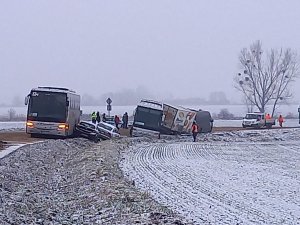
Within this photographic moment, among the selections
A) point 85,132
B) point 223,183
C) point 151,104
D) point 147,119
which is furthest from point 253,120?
point 223,183

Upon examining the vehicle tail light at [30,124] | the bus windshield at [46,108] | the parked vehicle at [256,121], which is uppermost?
the bus windshield at [46,108]

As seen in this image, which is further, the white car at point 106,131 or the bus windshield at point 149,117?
the bus windshield at point 149,117

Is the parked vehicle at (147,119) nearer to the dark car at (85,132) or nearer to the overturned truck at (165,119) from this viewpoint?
the overturned truck at (165,119)

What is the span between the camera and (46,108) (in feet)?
144

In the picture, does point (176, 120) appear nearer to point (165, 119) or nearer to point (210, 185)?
point (165, 119)

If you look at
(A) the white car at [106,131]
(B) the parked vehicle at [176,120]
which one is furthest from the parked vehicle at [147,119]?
(A) the white car at [106,131]

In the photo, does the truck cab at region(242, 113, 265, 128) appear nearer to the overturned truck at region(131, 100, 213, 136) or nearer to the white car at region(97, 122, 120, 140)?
the overturned truck at region(131, 100, 213, 136)

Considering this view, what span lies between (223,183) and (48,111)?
74.6 ft

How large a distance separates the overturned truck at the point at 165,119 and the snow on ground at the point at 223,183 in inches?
568

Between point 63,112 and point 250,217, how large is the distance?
30.2 meters

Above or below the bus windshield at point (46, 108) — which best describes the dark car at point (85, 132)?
below

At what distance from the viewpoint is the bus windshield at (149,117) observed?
5744 cm

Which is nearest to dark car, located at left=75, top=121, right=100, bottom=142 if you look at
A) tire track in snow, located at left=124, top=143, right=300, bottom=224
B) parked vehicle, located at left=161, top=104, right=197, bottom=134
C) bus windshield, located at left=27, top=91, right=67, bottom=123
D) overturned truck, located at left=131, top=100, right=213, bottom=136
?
bus windshield, located at left=27, top=91, right=67, bottom=123

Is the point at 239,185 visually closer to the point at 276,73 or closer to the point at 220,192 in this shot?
the point at 220,192
